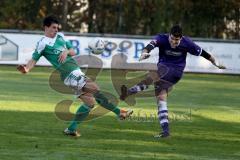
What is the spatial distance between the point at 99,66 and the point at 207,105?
17.3m

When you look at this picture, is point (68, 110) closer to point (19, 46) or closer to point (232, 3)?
point (19, 46)

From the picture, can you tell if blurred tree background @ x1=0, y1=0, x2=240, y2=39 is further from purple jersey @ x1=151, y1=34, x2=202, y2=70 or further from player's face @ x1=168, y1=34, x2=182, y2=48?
player's face @ x1=168, y1=34, x2=182, y2=48

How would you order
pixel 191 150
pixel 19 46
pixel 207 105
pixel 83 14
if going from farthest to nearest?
pixel 83 14 < pixel 19 46 < pixel 207 105 < pixel 191 150

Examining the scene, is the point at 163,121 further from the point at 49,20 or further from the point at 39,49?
the point at 49,20

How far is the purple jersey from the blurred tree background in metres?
38.9

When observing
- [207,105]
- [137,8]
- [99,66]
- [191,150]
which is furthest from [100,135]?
[137,8]

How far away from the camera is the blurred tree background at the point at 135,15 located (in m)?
53.1

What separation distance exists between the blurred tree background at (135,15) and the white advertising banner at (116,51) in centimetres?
1461

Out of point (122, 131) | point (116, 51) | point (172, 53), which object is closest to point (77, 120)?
point (122, 131)

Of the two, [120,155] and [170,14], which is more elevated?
[120,155]

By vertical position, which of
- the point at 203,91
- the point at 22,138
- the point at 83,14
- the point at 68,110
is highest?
the point at 22,138

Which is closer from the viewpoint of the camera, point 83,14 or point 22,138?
point 22,138

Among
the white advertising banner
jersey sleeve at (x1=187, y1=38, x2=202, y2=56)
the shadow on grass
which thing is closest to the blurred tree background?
the white advertising banner

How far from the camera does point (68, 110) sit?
1742 centimetres
